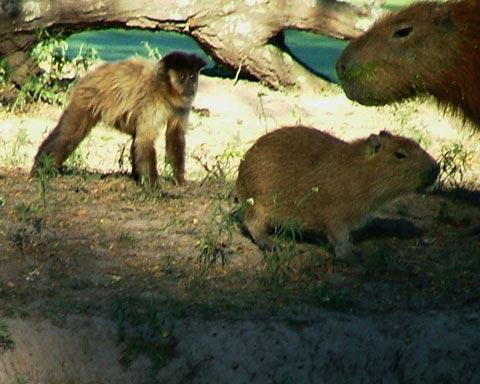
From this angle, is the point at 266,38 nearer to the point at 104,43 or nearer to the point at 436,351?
the point at 104,43

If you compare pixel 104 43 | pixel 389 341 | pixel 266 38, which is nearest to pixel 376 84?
pixel 389 341

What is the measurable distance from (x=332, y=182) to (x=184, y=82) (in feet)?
6.19

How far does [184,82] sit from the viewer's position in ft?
25.7

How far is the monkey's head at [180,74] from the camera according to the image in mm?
7789

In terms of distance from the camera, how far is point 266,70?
11.2 meters

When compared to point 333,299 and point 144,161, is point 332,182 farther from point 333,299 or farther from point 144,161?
point 144,161

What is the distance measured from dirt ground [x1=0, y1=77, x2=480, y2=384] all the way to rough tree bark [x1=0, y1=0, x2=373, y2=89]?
8.43 feet

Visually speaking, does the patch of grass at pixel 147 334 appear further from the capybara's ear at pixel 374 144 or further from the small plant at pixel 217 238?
the capybara's ear at pixel 374 144

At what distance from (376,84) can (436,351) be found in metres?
2.06

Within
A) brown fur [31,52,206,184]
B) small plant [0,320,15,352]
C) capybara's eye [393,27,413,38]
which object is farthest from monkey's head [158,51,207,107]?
small plant [0,320,15,352]

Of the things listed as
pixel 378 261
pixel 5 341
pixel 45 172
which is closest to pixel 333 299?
pixel 378 261

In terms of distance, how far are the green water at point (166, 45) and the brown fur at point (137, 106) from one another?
421 centimetres

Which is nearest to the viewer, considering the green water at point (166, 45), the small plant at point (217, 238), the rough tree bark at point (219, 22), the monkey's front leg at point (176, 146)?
the small plant at point (217, 238)

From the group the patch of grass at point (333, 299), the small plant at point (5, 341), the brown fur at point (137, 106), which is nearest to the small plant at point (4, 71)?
the brown fur at point (137, 106)
